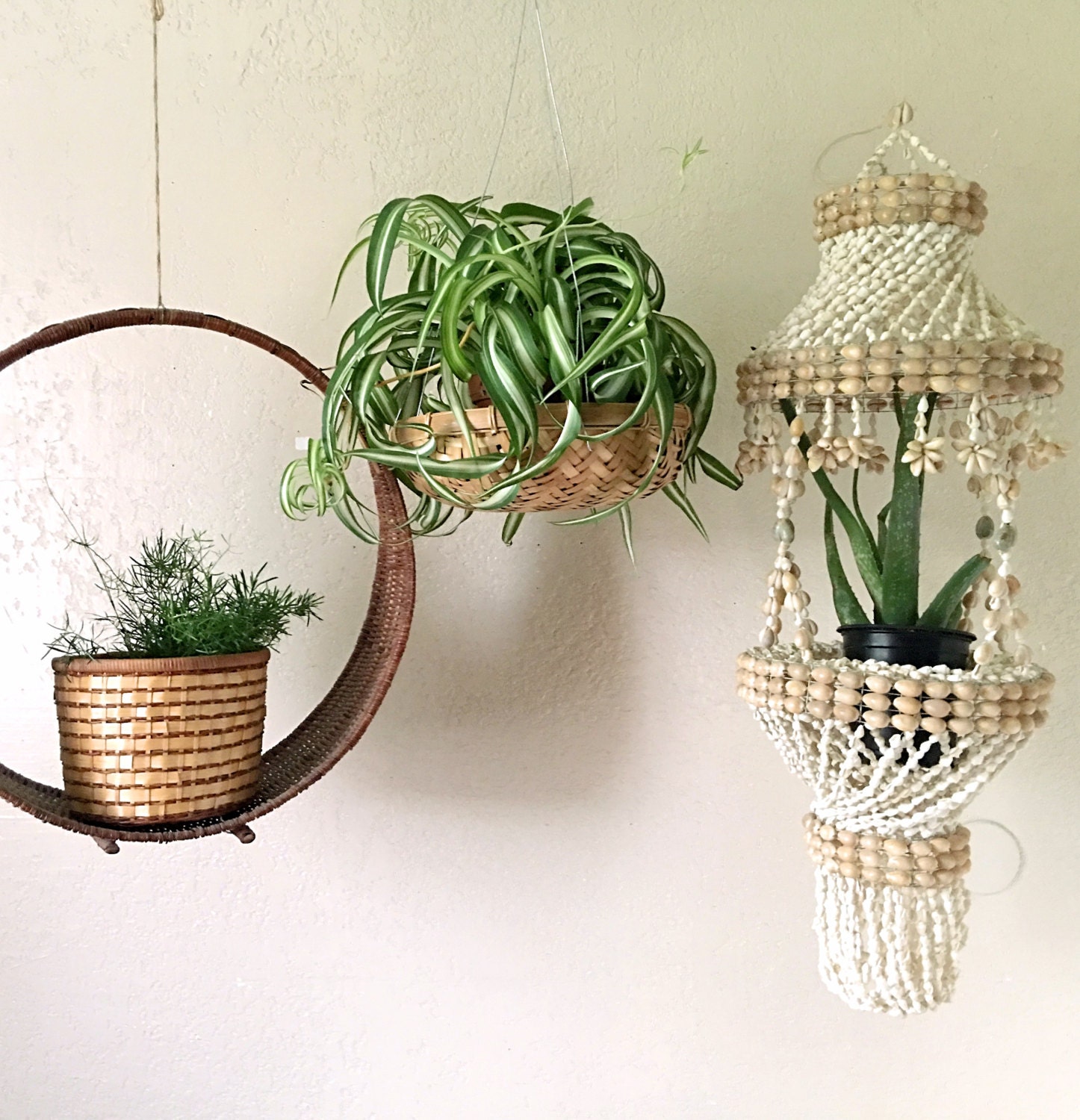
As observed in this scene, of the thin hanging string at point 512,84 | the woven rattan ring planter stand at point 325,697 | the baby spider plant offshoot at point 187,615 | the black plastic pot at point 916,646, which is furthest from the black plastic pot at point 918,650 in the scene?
the thin hanging string at point 512,84

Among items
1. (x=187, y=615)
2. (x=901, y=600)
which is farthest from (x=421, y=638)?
(x=901, y=600)

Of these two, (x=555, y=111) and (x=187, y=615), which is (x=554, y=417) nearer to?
(x=187, y=615)

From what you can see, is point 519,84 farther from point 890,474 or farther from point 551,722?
point 551,722

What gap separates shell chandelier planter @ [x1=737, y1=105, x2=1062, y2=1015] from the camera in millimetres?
824

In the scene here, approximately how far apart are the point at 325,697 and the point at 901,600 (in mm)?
613

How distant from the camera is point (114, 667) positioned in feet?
2.89

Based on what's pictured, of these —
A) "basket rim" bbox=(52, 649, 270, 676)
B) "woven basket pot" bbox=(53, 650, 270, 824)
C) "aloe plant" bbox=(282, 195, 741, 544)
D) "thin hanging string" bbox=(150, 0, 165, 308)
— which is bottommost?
"woven basket pot" bbox=(53, 650, 270, 824)

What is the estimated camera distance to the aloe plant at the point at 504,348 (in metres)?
0.80

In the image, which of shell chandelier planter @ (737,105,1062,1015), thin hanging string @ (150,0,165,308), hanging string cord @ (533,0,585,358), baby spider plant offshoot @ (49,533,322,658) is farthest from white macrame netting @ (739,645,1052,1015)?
thin hanging string @ (150,0,165,308)

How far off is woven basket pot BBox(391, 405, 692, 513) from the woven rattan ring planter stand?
5.4 inches

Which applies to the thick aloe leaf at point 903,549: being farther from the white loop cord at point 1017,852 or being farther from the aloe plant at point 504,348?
the white loop cord at point 1017,852

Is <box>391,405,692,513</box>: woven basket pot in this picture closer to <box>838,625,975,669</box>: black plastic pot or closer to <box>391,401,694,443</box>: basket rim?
<box>391,401,694,443</box>: basket rim

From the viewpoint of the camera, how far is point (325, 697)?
1.12m

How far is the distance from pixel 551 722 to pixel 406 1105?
47cm
